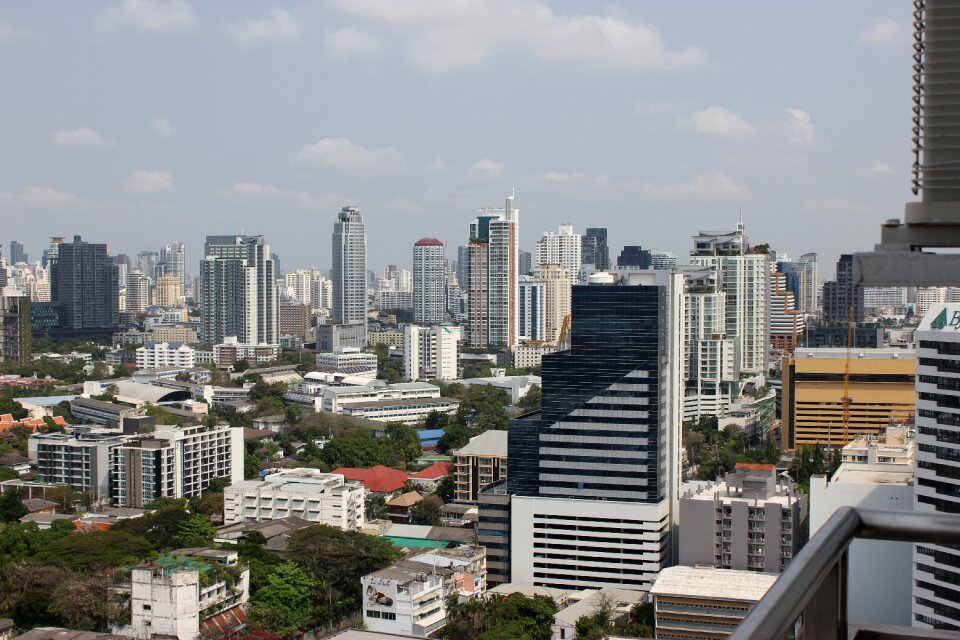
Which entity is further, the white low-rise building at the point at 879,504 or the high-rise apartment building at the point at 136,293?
the high-rise apartment building at the point at 136,293

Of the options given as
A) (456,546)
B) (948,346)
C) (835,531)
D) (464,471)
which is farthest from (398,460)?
(835,531)

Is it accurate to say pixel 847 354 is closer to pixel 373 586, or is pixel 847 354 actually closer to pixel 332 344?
pixel 373 586

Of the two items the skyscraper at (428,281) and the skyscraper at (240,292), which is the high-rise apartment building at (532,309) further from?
the skyscraper at (428,281)

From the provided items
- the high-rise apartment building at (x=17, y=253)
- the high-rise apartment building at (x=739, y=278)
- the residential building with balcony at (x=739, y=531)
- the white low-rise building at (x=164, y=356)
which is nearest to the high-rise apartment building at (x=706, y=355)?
the high-rise apartment building at (x=739, y=278)

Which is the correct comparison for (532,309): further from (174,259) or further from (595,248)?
(174,259)

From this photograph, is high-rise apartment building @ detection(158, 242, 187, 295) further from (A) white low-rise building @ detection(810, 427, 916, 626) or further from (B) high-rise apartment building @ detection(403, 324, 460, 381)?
(A) white low-rise building @ detection(810, 427, 916, 626)

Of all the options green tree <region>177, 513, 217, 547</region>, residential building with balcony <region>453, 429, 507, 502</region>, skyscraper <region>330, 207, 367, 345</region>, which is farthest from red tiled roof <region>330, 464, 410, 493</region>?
skyscraper <region>330, 207, 367, 345</region>

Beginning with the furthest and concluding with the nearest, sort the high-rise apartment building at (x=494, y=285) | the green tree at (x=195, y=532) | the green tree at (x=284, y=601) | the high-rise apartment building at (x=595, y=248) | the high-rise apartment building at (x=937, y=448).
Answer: the high-rise apartment building at (x=595, y=248), the high-rise apartment building at (x=494, y=285), the green tree at (x=195, y=532), the green tree at (x=284, y=601), the high-rise apartment building at (x=937, y=448)
